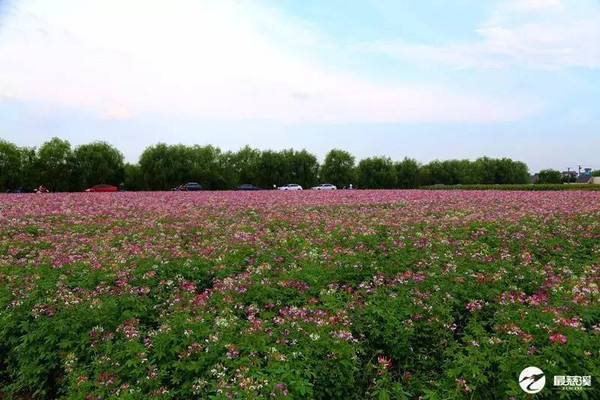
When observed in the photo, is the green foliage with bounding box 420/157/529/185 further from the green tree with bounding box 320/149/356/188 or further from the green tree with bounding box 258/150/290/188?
the green tree with bounding box 258/150/290/188

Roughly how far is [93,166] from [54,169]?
7.58m

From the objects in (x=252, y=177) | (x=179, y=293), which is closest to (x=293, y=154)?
(x=252, y=177)

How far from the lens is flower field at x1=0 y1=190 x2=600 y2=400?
5.16 m

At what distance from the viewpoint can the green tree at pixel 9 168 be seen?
271 feet

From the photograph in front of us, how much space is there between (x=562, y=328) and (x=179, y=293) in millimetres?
5786

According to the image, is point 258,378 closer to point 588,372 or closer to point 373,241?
point 588,372

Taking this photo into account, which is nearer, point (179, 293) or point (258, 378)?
point (258, 378)

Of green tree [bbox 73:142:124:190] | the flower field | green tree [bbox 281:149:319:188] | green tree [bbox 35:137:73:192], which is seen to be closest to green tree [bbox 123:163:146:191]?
green tree [bbox 73:142:124:190]

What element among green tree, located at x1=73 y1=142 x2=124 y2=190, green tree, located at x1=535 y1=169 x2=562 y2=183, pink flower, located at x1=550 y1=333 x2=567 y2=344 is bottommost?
pink flower, located at x1=550 y1=333 x2=567 y2=344

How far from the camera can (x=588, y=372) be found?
15.7 feet
